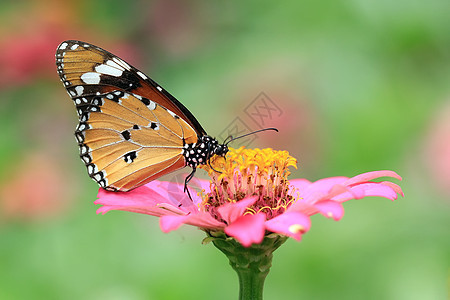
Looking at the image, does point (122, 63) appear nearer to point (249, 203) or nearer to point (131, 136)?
point (131, 136)

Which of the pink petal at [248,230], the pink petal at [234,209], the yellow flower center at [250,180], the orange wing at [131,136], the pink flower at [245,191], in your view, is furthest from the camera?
the orange wing at [131,136]

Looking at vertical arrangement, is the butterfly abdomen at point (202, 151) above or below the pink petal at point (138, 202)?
above

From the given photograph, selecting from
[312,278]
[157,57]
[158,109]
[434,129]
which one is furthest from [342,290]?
[157,57]

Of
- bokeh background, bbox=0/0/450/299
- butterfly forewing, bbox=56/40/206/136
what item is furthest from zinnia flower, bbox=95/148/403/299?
bokeh background, bbox=0/0/450/299

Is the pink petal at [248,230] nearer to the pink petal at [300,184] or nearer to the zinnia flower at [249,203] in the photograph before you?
the zinnia flower at [249,203]

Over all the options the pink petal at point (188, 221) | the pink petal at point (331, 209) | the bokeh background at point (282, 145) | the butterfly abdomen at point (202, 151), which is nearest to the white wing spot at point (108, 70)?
the butterfly abdomen at point (202, 151)

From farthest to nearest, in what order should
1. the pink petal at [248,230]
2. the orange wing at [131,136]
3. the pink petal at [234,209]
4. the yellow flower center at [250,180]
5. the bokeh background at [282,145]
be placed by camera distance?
the bokeh background at [282,145] → the orange wing at [131,136] → the yellow flower center at [250,180] → the pink petal at [234,209] → the pink petal at [248,230]

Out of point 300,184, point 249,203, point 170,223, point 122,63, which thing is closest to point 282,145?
point 300,184

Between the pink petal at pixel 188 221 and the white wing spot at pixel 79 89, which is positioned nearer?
the pink petal at pixel 188 221
